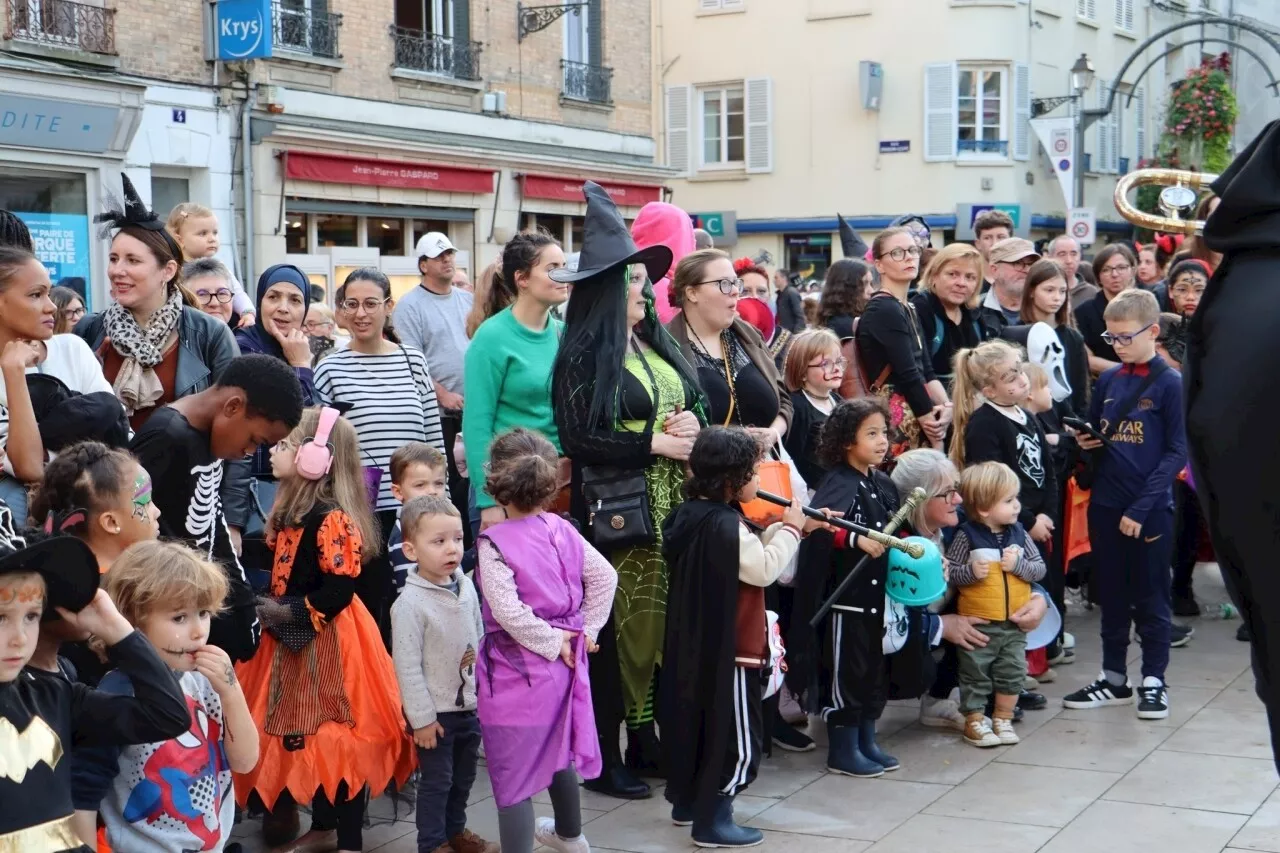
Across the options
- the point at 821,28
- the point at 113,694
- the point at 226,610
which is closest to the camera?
the point at 113,694

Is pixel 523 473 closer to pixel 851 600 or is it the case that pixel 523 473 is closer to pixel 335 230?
pixel 851 600

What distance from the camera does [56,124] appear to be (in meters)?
14.7

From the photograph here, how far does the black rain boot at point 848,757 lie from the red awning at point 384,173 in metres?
12.7

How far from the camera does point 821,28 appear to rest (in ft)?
102

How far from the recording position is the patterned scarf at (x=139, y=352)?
207 inches

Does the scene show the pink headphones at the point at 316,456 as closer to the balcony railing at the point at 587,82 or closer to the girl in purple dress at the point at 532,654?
the girl in purple dress at the point at 532,654

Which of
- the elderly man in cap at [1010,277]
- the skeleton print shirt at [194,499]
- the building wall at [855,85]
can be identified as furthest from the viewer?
the building wall at [855,85]

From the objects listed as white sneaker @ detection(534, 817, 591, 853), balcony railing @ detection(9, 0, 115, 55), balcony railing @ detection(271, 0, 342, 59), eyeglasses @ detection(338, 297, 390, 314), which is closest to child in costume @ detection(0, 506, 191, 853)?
white sneaker @ detection(534, 817, 591, 853)

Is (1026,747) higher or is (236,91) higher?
(236,91)

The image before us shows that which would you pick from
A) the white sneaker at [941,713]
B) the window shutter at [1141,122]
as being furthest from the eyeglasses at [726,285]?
the window shutter at [1141,122]

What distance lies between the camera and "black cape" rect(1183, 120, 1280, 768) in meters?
1.99

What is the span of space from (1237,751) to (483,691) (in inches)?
129

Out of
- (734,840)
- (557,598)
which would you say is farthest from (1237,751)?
(557,598)

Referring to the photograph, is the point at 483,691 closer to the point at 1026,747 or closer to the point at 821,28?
the point at 1026,747
